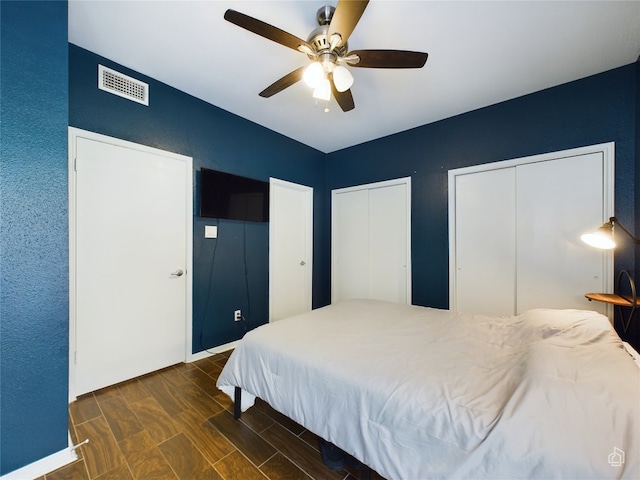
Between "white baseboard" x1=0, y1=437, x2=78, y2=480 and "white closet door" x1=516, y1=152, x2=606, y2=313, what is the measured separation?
3600 millimetres

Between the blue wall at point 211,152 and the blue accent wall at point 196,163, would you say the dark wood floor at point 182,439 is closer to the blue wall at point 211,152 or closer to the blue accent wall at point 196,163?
the blue accent wall at point 196,163

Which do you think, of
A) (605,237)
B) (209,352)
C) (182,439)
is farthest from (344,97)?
(209,352)

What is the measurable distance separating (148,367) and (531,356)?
2.84 m

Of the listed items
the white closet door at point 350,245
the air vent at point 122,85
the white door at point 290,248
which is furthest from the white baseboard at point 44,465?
the white closet door at point 350,245

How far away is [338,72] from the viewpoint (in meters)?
1.62

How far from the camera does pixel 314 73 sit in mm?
1618

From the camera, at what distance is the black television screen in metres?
2.59

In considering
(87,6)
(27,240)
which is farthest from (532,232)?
(87,6)

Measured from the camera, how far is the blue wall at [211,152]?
2.02 meters

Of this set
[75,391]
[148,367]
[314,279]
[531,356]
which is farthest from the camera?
[314,279]

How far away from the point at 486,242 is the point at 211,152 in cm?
311

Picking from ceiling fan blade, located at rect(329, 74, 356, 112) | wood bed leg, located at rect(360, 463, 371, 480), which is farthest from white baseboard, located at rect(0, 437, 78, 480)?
ceiling fan blade, located at rect(329, 74, 356, 112)

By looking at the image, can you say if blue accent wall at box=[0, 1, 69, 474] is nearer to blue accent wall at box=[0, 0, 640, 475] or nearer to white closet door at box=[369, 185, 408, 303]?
blue accent wall at box=[0, 0, 640, 475]

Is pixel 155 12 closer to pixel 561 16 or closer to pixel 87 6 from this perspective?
pixel 87 6
